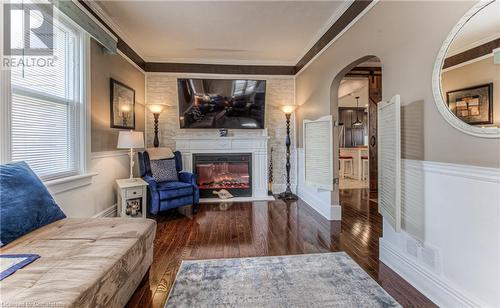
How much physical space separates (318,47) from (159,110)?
3122 millimetres

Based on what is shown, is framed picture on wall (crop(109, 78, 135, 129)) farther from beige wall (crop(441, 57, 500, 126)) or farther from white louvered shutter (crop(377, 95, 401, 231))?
beige wall (crop(441, 57, 500, 126))

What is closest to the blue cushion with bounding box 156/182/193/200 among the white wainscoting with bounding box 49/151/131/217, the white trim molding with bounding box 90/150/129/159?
the white wainscoting with bounding box 49/151/131/217

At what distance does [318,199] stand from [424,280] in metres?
2.21

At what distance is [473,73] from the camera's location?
4.95 ft

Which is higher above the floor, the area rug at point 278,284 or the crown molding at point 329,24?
the crown molding at point 329,24

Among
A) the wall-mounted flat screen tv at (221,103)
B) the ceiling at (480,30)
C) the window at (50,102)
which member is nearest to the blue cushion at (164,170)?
the wall-mounted flat screen tv at (221,103)

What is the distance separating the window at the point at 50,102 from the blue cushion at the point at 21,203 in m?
0.34

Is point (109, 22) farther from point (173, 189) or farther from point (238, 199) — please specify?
point (238, 199)

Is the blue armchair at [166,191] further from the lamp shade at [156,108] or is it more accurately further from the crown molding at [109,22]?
the crown molding at [109,22]

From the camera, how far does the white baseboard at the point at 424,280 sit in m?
1.59

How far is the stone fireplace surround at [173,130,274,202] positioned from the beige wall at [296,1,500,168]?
246 centimetres

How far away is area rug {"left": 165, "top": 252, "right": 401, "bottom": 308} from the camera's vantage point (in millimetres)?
1733

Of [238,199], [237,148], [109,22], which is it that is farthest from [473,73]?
[109,22]

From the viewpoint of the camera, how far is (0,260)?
130cm
